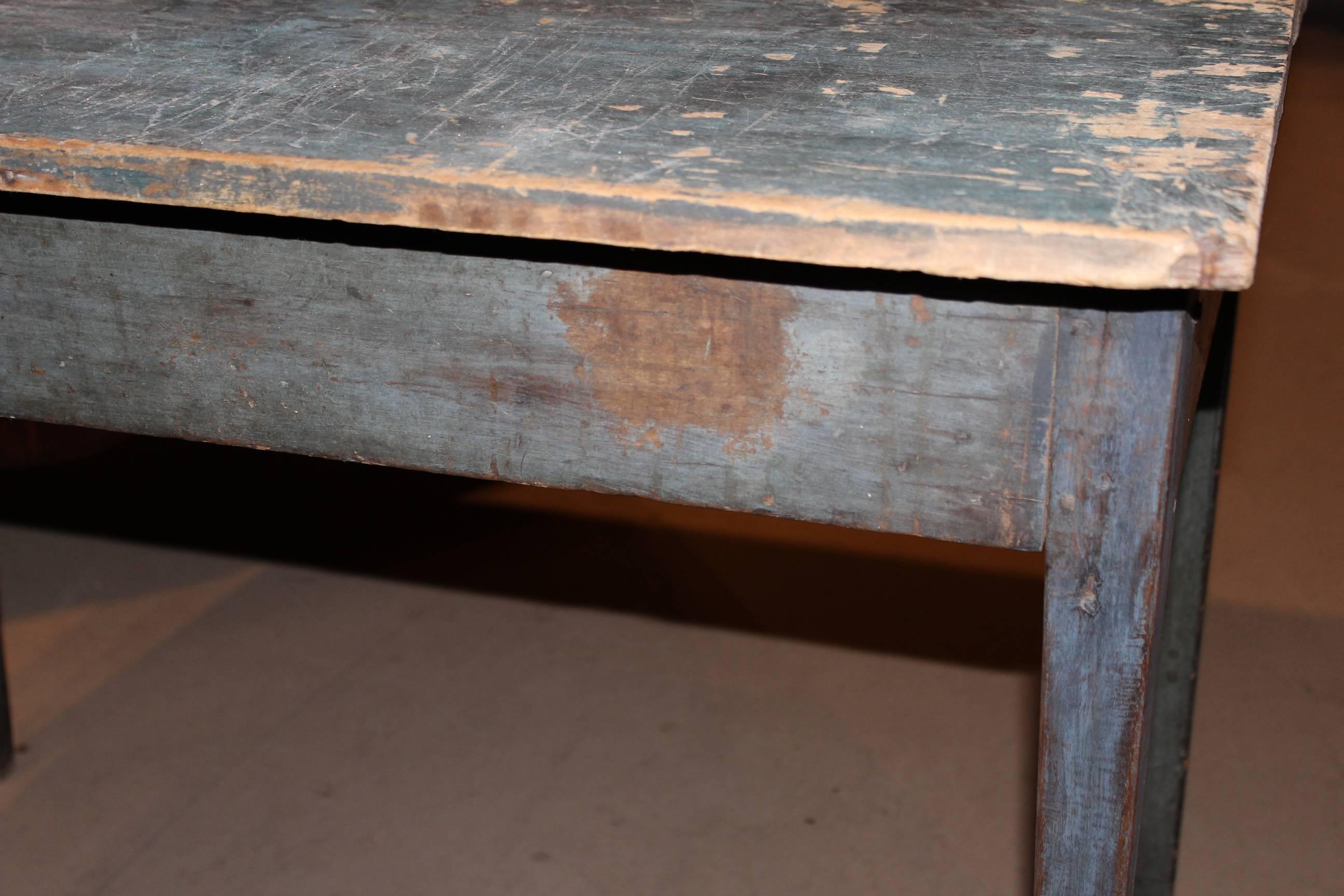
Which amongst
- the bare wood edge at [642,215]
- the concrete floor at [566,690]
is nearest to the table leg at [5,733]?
the concrete floor at [566,690]

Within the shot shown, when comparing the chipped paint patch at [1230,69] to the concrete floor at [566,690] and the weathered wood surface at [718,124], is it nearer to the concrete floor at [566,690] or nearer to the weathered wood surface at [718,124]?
the weathered wood surface at [718,124]

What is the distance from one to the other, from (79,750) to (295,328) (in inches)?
37.4

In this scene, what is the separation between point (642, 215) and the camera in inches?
19.0

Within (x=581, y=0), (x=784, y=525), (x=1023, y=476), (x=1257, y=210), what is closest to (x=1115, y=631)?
(x=1023, y=476)

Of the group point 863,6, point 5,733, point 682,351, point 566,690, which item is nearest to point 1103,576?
point 682,351

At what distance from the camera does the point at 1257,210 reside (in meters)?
0.45

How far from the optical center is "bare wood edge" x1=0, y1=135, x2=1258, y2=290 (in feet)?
Result: 1.43

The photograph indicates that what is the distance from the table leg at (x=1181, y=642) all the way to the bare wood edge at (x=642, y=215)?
0.60 m

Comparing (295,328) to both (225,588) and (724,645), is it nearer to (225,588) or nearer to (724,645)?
(724,645)

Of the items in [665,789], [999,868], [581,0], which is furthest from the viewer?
[665,789]

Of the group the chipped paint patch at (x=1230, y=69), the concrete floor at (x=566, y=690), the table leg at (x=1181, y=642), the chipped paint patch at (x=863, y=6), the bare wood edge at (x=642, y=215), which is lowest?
the concrete floor at (x=566, y=690)

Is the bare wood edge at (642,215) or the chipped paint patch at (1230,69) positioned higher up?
the chipped paint patch at (1230,69)

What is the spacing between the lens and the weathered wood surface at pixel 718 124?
1.51 ft

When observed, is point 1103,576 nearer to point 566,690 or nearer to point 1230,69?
point 1230,69
